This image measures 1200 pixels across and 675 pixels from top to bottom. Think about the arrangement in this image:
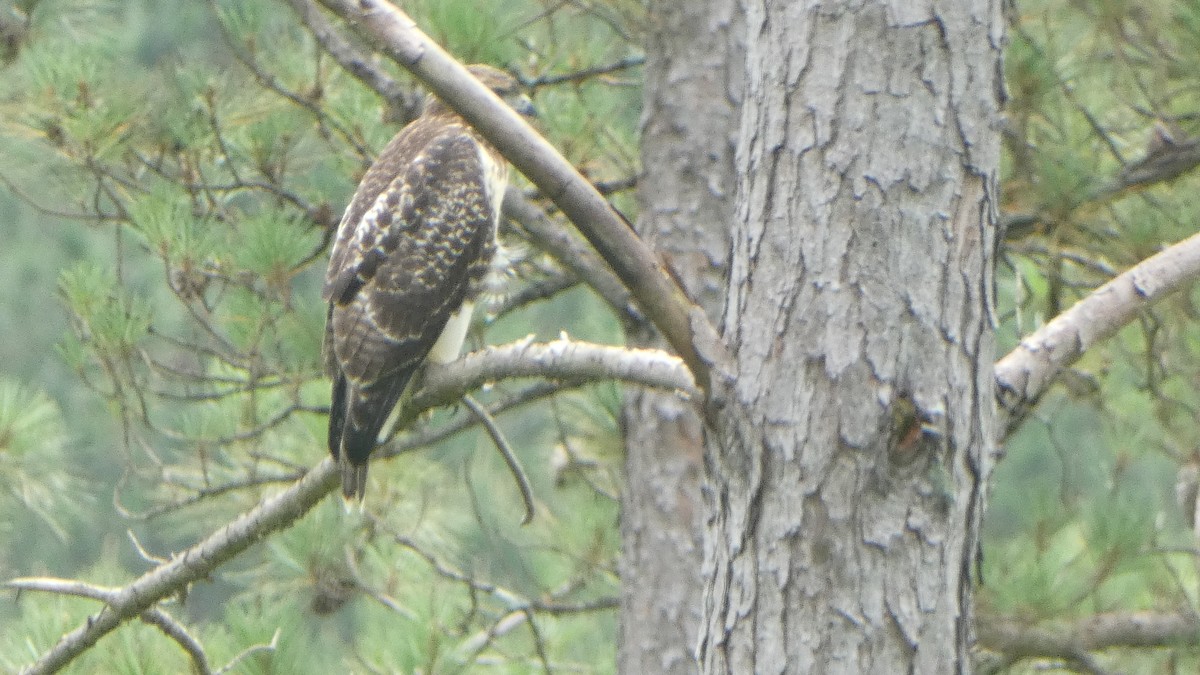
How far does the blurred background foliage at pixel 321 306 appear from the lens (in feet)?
11.2

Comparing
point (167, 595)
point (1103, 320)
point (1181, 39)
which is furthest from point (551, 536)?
point (1103, 320)

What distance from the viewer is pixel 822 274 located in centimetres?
205

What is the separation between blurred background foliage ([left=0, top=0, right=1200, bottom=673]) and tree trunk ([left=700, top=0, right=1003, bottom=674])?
3.65 ft

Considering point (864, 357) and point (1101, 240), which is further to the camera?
point (1101, 240)

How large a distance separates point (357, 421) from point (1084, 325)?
1.45 m

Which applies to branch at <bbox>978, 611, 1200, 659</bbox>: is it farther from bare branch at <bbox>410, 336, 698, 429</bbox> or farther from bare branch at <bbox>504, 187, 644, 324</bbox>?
bare branch at <bbox>410, 336, 698, 429</bbox>

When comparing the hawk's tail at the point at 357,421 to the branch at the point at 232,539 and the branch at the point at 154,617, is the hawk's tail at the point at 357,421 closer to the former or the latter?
the branch at the point at 232,539

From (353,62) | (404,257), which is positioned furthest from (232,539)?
(353,62)

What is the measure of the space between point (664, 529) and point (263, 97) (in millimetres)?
1373

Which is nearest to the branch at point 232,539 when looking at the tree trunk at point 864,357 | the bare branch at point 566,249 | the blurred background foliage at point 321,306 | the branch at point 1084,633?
the blurred background foliage at point 321,306

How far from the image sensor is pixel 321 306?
3.75m

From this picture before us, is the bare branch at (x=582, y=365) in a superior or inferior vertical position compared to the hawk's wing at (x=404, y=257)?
inferior

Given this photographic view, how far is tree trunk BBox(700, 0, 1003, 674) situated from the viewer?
2010mm

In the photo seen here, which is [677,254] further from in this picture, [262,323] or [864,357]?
[864,357]
